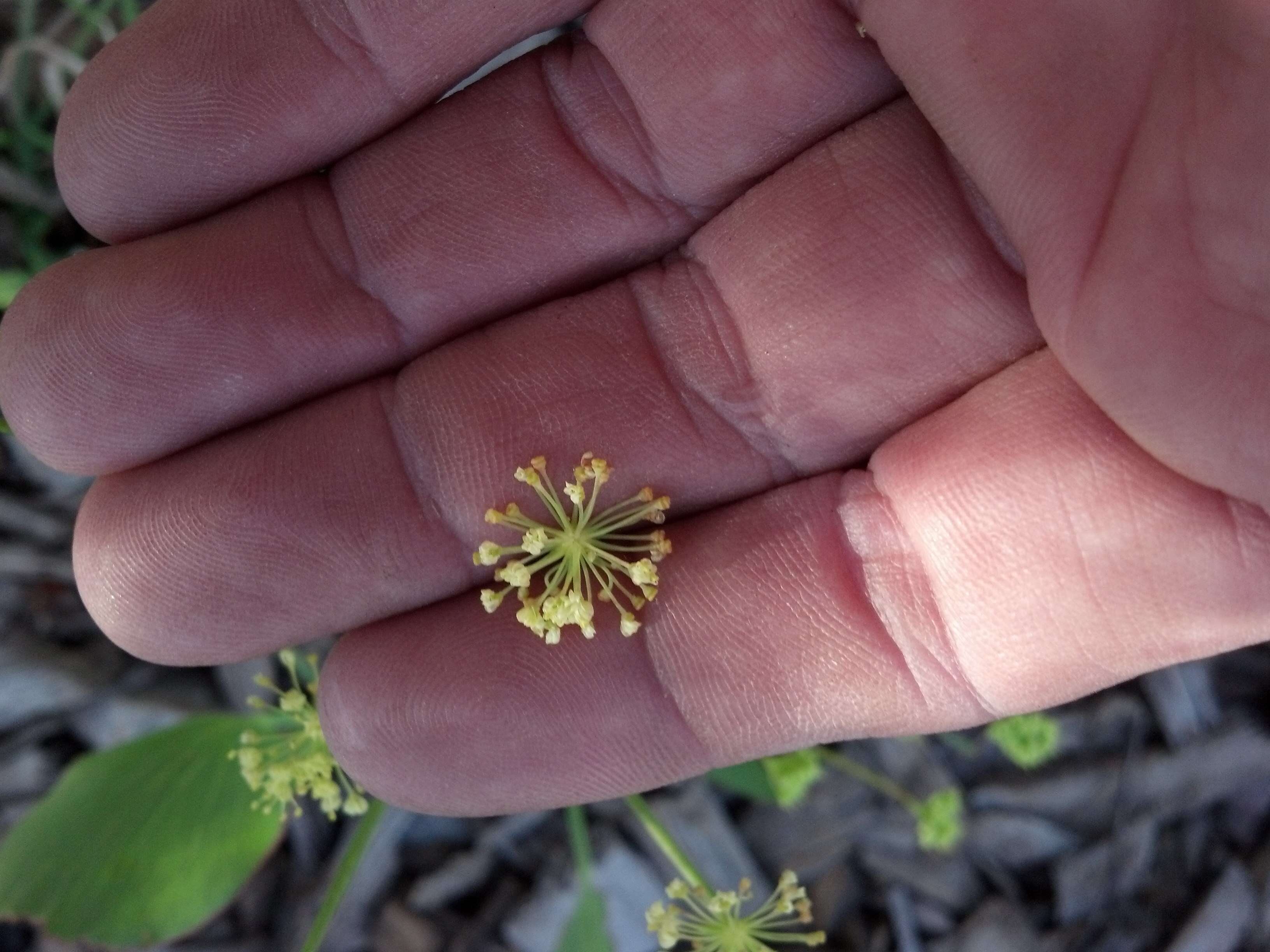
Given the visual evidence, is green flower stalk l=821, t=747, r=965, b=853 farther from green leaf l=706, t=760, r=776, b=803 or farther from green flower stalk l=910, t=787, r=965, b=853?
green leaf l=706, t=760, r=776, b=803

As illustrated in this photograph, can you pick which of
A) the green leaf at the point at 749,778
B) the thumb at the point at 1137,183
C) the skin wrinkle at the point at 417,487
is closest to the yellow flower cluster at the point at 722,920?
the green leaf at the point at 749,778

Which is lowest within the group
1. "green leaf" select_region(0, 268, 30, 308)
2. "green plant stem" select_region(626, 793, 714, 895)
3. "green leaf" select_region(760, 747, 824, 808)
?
"green leaf" select_region(760, 747, 824, 808)

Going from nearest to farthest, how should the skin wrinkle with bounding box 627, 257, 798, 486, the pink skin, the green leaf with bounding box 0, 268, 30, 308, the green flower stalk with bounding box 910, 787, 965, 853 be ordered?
the pink skin < the skin wrinkle with bounding box 627, 257, 798, 486 < the green leaf with bounding box 0, 268, 30, 308 < the green flower stalk with bounding box 910, 787, 965, 853

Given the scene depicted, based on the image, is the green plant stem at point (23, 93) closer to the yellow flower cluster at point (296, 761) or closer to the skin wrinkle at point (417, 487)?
the skin wrinkle at point (417, 487)

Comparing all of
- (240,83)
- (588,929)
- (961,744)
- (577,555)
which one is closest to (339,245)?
(240,83)

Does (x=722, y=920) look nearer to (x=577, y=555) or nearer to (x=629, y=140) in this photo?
(x=577, y=555)

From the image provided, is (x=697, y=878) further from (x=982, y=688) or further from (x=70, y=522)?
(x=70, y=522)

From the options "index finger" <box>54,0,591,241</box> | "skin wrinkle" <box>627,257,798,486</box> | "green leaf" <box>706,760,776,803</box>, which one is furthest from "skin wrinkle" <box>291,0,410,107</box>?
"green leaf" <box>706,760,776,803</box>
